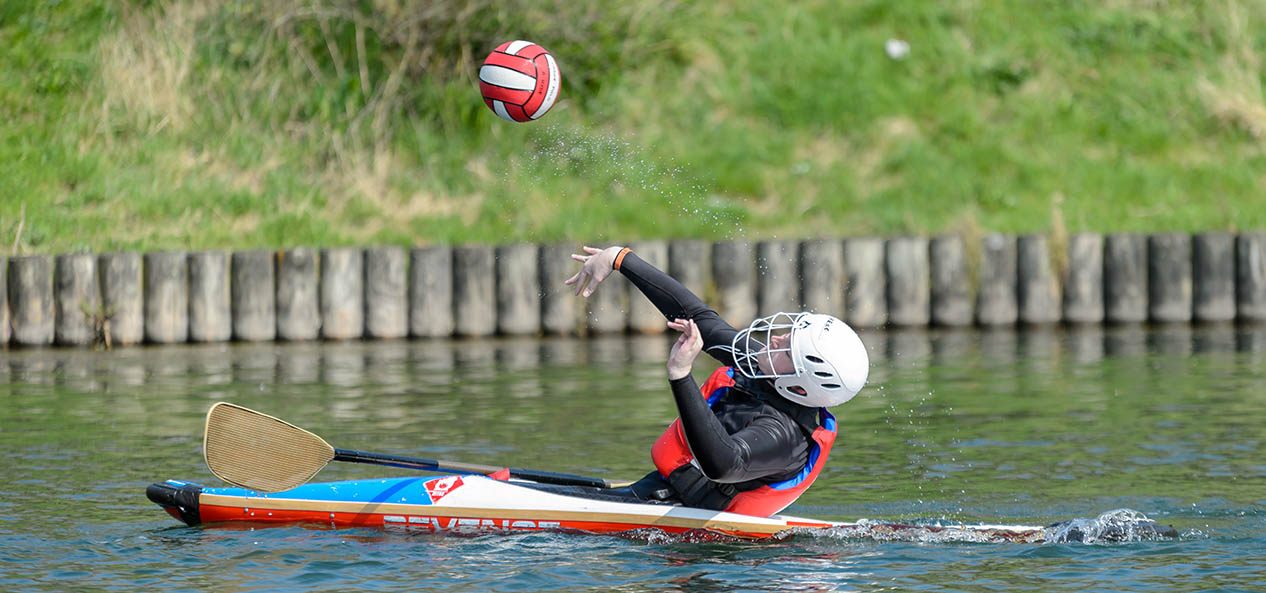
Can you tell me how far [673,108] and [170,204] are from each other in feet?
20.5

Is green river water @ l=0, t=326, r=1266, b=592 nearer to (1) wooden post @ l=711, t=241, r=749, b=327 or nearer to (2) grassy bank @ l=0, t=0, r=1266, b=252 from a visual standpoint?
(1) wooden post @ l=711, t=241, r=749, b=327

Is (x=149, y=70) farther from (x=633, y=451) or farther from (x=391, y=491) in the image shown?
(x=391, y=491)

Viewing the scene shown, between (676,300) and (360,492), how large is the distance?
1837 mm

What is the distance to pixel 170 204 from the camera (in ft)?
58.1

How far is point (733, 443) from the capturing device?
7.18 meters

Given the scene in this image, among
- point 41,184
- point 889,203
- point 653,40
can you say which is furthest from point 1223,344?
point 41,184

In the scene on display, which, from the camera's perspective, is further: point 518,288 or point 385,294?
point 518,288

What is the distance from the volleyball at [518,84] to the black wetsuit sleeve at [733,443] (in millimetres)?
A: 3767

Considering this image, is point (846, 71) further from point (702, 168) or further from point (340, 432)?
point (340, 432)

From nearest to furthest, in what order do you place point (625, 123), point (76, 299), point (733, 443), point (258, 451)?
point (733, 443) < point (258, 451) < point (76, 299) < point (625, 123)

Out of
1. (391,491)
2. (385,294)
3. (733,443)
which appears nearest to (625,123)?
(385,294)

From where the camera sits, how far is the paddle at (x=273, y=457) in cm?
830

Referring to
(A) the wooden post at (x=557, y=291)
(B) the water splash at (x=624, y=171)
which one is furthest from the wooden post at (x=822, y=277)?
(A) the wooden post at (x=557, y=291)

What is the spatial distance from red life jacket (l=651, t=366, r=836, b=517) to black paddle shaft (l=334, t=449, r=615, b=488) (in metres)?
0.53
